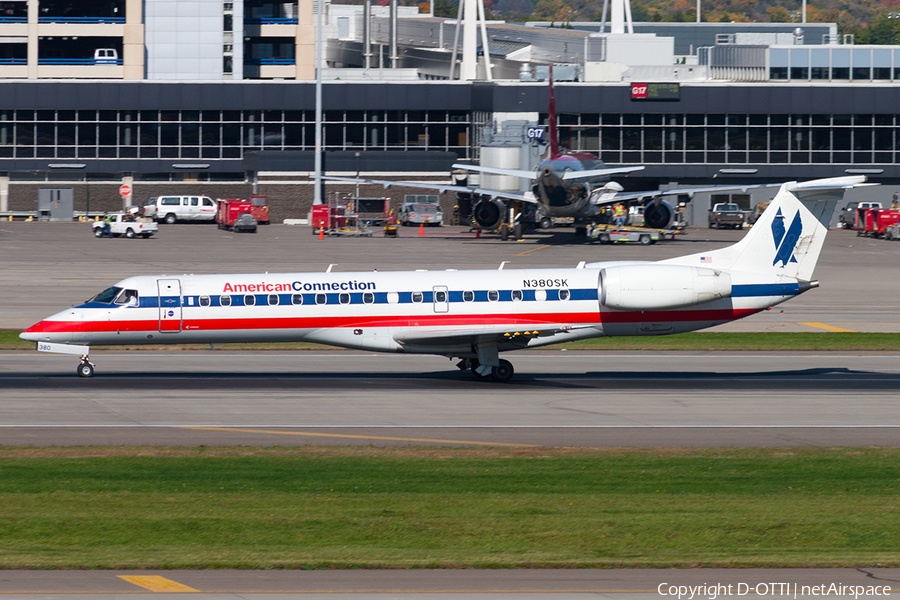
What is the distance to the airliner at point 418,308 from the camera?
2922cm

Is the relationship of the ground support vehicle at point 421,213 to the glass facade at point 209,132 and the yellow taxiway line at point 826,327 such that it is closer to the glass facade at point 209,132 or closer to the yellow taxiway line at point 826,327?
the glass facade at point 209,132

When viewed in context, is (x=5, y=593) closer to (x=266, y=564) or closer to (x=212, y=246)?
(x=266, y=564)

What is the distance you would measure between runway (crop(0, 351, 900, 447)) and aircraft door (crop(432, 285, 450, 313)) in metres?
2.22

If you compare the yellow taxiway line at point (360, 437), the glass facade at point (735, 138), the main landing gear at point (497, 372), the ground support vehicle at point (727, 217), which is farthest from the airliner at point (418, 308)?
the glass facade at point (735, 138)

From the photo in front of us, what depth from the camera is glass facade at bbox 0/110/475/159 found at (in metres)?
106

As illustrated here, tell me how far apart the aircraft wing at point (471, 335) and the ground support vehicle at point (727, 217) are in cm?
6545

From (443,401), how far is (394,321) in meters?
3.12

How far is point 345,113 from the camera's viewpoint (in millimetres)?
105750

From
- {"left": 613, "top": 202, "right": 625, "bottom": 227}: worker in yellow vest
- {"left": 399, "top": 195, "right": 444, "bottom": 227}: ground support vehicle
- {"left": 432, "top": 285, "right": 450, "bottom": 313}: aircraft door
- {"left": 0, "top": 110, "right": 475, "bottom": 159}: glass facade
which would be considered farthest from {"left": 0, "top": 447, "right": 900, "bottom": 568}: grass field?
{"left": 0, "top": 110, "right": 475, "bottom": 159}: glass facade

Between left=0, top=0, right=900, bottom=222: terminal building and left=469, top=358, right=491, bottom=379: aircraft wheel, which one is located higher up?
left=0, top=0, right=900, bottom=222: terminal building

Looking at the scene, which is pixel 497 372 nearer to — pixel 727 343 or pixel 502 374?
pixel 502 374

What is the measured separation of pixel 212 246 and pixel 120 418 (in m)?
47.4

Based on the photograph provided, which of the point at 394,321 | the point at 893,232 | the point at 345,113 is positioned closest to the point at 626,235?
the point at 893,232

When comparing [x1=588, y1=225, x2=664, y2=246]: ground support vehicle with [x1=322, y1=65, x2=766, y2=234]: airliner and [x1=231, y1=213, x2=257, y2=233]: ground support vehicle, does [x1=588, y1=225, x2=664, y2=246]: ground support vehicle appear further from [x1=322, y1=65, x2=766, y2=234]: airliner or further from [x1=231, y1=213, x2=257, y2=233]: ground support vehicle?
[x1=231, y1=213, x2=257, y2=233]: ground support vehicle
